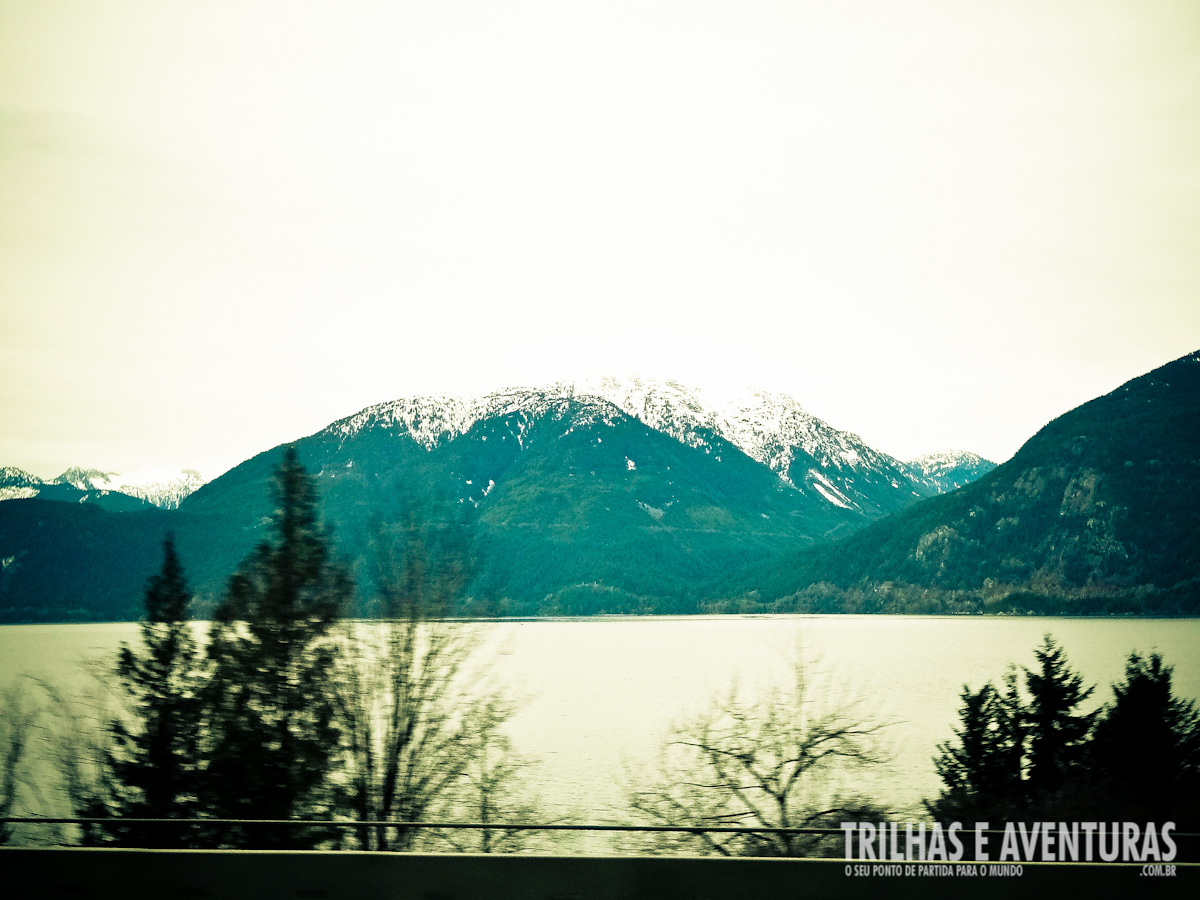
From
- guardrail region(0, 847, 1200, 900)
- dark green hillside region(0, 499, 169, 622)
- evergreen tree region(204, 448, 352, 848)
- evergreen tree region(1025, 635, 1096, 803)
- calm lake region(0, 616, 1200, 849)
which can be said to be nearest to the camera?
guardrail region(0, 847, 1200, 900)

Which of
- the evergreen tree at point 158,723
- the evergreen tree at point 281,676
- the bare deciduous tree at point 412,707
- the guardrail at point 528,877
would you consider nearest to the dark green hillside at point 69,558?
the evergreen tree at point 158,723

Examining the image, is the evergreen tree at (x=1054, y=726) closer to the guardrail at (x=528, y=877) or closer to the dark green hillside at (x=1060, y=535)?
the guardrail at (x=528, y=877)

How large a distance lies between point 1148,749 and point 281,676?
14443mm

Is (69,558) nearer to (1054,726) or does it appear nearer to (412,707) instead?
(1054,726)

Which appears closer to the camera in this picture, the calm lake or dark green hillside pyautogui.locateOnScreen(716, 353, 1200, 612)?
the calm lake

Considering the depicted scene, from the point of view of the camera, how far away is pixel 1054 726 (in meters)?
18.1

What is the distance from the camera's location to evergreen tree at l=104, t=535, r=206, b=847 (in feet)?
36.3

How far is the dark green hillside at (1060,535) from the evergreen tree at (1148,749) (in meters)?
140

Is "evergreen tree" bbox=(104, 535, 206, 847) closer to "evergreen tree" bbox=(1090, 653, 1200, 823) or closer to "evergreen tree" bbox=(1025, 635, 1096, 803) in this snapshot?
"evergreen tree" bbox=(1090, 653, 1200, 823)

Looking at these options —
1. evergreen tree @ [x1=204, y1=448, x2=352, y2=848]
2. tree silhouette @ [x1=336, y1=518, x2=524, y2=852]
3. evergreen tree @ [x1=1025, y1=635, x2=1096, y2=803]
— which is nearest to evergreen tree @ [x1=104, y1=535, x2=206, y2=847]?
evergreen tree @ [x1=204, y1=448, x2=352, y2=848]

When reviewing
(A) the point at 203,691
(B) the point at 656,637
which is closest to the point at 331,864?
(A) the point at 203,691

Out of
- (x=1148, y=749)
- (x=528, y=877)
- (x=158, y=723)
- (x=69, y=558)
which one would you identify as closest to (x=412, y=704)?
(x=158, y=723)

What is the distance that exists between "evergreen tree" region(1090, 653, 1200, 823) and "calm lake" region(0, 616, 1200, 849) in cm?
356

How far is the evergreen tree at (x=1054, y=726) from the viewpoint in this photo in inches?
677
